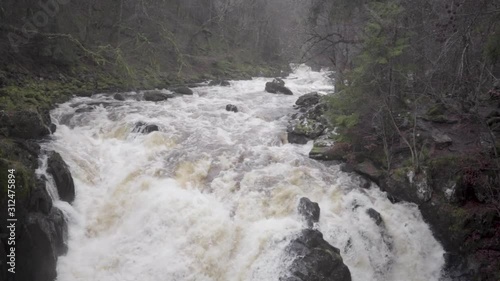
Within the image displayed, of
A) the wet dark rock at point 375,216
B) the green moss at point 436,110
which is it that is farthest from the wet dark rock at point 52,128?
the green moss at point 436,110

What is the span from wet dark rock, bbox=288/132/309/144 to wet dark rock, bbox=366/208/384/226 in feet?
16.3

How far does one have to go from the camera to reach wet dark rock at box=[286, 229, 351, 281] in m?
8.38

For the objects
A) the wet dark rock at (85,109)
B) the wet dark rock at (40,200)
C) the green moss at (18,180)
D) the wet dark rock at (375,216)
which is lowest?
the wet dark rock at (85,109)

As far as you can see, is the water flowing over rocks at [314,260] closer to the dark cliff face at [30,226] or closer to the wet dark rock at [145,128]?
the dark cliff face at [30,226]

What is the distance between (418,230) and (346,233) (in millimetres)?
2144

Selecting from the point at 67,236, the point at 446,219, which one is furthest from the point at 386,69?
the point at 67,236

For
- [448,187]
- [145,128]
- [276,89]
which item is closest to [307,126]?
[448,187]

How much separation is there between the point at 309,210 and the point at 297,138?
5393 mm

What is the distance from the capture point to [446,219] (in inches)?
386

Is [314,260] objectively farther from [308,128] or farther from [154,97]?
[154,97]

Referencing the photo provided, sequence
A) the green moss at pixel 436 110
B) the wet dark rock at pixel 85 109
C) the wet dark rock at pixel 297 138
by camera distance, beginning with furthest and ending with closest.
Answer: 1. the wet dark rock at pixel 85 109
2. the wet dark rock at pixel 297 138
3. the green moss at pixel 436 110

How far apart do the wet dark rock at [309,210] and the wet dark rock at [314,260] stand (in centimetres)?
76

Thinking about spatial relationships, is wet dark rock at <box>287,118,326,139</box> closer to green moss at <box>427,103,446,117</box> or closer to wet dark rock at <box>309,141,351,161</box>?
wet dark rock at <box>309,141,351,161</box>

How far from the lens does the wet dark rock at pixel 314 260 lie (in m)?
8.38
